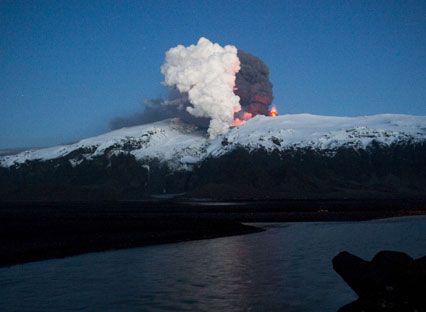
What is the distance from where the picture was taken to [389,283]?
2211cm

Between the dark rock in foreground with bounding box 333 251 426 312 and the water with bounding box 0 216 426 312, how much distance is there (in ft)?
8.03

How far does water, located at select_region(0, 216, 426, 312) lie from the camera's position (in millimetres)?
26594

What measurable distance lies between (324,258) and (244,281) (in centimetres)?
1191

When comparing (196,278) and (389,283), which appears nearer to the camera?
(389,283)

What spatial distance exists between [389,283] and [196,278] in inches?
578

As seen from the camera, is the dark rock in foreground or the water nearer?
the dark rock in foreground

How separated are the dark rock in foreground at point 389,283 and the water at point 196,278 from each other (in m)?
2.45

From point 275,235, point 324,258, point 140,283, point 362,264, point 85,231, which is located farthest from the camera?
point 85,231

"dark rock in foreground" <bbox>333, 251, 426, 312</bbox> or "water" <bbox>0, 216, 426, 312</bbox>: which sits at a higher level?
"dark rock in foreground" <bbox>333, 251, 426, 312</bbox>

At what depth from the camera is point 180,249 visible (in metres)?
49.6

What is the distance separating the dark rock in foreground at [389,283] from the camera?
67.6 feet

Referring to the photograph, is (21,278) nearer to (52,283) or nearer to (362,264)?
(52,283)

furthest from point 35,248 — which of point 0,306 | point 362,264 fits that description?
point 362,264

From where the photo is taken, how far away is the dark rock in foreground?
2059 centimetres
